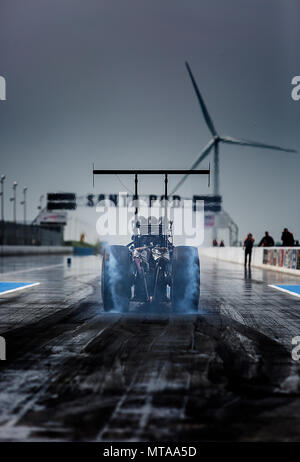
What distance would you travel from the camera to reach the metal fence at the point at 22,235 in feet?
181

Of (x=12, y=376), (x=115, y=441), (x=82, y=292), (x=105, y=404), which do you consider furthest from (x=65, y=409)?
(x=82, y=292)

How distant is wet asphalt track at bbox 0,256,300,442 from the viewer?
3924mm

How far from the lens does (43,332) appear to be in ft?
26.3

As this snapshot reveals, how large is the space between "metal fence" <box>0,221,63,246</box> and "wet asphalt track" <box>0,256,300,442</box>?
4473 cm

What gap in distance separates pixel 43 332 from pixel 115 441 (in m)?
4.56

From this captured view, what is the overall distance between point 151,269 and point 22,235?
5524 centimetres

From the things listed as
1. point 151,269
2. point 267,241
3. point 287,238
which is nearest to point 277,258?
point 287,238

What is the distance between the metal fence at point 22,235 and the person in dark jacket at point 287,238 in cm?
3019

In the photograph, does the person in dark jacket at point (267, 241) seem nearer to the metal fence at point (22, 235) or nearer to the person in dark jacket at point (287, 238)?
the person in dark jacket at point (287, 238)

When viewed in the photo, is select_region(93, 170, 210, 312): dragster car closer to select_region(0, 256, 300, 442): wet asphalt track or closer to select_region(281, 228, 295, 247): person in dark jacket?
select_region(0, 256, 300, 442): wet asphalt track

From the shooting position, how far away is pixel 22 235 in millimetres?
63312

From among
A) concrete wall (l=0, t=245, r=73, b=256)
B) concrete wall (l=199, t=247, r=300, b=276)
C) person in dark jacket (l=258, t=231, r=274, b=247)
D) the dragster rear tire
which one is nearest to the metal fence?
concrete wall (l=0, t=245, r=73, b=256)

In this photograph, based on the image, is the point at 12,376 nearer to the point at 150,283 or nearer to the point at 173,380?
the point at 173,380

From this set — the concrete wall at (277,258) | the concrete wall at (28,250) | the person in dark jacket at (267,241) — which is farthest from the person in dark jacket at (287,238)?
the concrete wall at (28,250)
